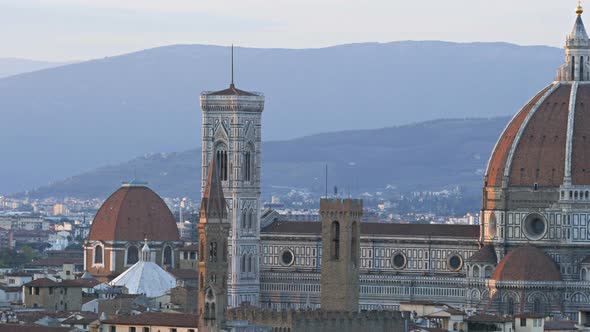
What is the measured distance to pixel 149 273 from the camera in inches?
5020

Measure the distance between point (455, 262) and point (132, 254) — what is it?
22004 millimetres

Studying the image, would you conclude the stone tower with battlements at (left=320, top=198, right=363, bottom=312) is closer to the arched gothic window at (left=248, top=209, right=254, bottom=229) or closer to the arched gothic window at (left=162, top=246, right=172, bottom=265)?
the arched gothic window at (left=248, top=209, right=254, bottom=229)

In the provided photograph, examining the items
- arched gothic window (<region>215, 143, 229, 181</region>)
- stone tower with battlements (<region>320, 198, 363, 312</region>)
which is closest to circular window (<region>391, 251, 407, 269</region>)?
arched gothic window (<region>215, 143, 229, 181</region>)

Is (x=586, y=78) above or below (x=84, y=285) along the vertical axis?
above

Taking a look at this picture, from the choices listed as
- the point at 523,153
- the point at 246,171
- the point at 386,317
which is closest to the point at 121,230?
the point at 246,171

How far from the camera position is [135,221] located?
146000 millimetres

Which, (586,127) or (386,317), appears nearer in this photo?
(386,317)

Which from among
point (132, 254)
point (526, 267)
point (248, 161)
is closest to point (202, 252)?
point (526, 267)

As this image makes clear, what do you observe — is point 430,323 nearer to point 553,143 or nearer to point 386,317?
point 386,317

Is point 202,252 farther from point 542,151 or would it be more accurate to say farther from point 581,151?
point 581,151

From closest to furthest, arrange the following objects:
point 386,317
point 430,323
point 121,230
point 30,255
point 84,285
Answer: point 386,317, point 430,323, point 84,285, point 121,230, point 30,255

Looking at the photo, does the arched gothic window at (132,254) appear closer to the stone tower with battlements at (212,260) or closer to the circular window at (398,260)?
the circular window at (398,260)

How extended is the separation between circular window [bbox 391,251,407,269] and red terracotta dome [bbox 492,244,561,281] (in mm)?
10764

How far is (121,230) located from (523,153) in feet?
94.5
